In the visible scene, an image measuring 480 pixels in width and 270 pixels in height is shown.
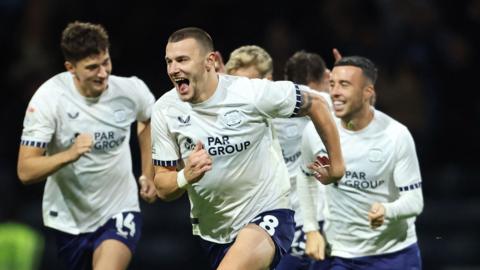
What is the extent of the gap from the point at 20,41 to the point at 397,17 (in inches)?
170

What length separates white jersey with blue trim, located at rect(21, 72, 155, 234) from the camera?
6.89 m

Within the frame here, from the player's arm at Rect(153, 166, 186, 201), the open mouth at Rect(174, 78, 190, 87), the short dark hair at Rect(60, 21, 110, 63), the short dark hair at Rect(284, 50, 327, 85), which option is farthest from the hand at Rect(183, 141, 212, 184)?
the short dark hair at Rect(284, 50, 327, 85)

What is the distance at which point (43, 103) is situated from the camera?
6.79m

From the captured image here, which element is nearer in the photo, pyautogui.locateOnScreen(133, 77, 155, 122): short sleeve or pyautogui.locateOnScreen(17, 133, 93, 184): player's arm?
pyautogui.locateOnScreen(17, 133, 93, 184): player's arm

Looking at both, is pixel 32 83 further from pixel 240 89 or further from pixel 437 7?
pixel 240 89

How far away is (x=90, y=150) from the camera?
6.81m

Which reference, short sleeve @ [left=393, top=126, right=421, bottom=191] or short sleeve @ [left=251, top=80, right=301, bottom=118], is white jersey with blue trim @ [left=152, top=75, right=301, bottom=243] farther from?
short sleeve @ [left=393, top=126, right=421, bottom=191]

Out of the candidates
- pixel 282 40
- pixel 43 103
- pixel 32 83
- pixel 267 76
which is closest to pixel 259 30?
pixel 282 40

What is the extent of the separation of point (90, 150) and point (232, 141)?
136 centimetres

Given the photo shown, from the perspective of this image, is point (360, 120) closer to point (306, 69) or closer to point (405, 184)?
point (405, 184)

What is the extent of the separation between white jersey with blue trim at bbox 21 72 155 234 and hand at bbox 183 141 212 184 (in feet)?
5.23

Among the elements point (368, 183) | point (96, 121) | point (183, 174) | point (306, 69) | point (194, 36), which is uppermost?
point (194, 36)

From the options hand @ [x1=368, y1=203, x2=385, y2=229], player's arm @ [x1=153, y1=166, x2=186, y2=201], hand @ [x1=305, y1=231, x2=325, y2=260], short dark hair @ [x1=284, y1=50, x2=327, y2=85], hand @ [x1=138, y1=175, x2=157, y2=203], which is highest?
short dark hair @ [x1=284, y1=50, x2=327, y2=85]

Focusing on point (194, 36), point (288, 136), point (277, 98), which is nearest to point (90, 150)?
point (194, 36)
